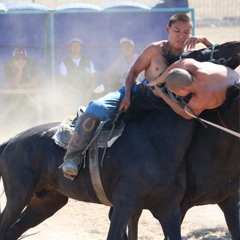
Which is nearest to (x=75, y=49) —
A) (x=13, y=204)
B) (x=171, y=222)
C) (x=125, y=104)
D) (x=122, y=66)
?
(x=122, y=66)

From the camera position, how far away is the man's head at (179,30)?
620 centimetres

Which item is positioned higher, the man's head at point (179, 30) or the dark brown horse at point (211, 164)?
the man's head at point (179, 30)

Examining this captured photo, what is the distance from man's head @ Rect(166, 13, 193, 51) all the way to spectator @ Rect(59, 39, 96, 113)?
268 inches

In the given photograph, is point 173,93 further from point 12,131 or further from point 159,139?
point 12,131

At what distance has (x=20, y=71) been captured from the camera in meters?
12.9

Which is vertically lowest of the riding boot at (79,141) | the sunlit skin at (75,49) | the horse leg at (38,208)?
the horse leg at (38,208)

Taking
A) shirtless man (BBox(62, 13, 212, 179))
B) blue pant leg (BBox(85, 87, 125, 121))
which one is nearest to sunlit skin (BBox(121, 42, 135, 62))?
shirtless man (BBox(62, 13, 212, 179))

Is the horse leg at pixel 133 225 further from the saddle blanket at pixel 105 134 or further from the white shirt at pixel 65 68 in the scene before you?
the white shirt at pixel 65 68

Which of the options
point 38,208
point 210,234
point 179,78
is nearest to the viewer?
point 179,78

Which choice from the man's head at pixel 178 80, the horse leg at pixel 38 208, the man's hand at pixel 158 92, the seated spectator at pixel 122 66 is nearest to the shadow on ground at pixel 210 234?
the horse leg at pixel 38 208

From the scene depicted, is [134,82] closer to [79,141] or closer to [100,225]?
[79,141]

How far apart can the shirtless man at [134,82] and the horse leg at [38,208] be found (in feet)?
2.69

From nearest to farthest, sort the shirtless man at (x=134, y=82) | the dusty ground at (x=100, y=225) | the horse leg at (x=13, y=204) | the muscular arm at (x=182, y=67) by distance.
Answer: the muscular arm at (x=182, y=67), the shirtless man at (x=134, y=82), the horse leg at (x=13, y=204), the dusty ground at (x=100, y=225)

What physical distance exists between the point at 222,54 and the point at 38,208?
2.52 metres
